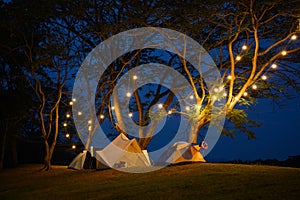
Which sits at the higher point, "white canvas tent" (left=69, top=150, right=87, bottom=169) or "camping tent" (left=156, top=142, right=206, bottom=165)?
"camping tent" (left=156, top=142, right=206, bottom=165)

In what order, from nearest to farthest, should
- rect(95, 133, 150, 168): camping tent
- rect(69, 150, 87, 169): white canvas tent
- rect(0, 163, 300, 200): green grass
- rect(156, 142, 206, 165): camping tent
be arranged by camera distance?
rect(0, 163, 300, 200): green grass, rect(156, 142, 206, 165): camping tent, rect(95, 133, 150, 168): camping tent, rect(69, 150, 87, 169): white canvas tent

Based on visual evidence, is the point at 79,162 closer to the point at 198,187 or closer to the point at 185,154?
the point at 185,154

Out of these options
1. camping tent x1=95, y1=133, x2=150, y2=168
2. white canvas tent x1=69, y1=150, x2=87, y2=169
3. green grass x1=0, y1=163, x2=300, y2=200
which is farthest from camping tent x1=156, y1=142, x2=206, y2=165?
white canvas tent x1=69, y1=150, x2=87, y2=169

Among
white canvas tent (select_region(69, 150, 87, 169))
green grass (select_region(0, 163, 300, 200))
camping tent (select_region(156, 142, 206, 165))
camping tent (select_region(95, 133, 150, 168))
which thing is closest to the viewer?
green grass (select_region(0, 163, 300, 200))

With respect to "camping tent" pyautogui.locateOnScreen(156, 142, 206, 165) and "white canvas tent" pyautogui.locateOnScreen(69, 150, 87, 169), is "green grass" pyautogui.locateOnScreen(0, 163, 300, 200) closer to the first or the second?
"camping tent" pyautogui.locateOnScreen(156, 142, 206, 165)

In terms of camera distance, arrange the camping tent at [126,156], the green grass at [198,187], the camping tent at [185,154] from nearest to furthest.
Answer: the green grass at [198,187]
the camping tent at [185,154]
the camping tent at [126,156]

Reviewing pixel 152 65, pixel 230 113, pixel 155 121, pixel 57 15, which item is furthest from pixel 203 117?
pixel 57 15

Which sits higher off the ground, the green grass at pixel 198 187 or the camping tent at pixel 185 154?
the camping tent at pixel 185 154

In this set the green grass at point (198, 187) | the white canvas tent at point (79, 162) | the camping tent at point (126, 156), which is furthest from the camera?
the white canvas tent at point (79, 162)

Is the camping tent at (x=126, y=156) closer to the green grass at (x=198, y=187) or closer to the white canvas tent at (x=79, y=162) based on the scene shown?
the white canvas tent at (x=79, y=162)

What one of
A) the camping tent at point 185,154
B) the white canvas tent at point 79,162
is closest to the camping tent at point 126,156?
the camping tent at point 185,154

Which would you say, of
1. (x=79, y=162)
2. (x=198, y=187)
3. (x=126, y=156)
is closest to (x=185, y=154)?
(x=126, y=156)

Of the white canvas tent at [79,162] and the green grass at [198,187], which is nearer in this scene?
the green grass at [198,187]

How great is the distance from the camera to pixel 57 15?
13805 millimetres
